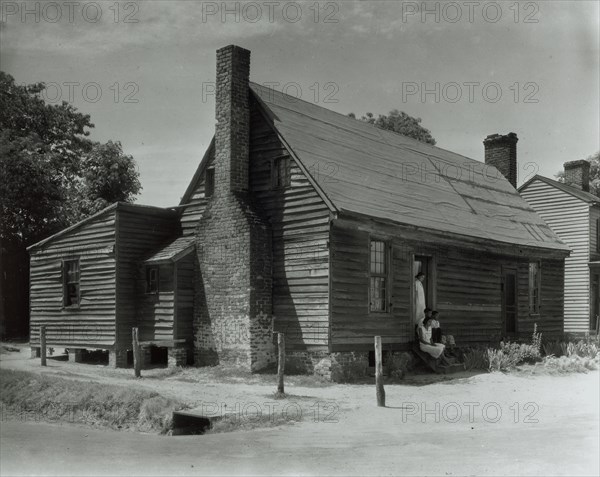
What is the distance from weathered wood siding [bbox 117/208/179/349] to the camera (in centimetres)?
1972

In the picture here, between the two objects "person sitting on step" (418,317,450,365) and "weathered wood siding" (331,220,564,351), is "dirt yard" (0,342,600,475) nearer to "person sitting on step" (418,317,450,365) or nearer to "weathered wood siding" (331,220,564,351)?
"person sitting on step" (418,317,450,365)

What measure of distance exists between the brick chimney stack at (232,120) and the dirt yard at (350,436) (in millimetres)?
5400

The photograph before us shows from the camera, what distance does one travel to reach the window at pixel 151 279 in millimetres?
19686

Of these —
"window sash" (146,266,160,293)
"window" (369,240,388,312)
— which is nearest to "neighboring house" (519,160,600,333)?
"window" (369,240,388,312)

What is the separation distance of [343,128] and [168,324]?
841cm

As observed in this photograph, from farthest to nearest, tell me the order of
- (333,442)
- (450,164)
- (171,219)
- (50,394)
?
(450,164) → (171,219) → (50,394) → (333,442)

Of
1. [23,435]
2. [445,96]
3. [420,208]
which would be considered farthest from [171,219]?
[23,435]

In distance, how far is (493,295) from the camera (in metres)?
22.3

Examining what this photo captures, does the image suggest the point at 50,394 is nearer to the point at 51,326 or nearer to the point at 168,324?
the point at 168,324

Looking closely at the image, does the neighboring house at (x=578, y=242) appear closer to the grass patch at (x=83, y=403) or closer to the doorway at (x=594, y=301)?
the doorway at (x=594, y=301)

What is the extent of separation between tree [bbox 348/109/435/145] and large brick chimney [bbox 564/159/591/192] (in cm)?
1077

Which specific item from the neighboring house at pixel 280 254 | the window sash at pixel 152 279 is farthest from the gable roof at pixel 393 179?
the window sash at pixel 152 279

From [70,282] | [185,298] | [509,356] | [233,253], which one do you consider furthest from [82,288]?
[509,356]

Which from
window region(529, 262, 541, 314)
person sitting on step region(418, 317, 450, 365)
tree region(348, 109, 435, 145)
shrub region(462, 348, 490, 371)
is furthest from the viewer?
tree region(348, 109, 435, 145)
